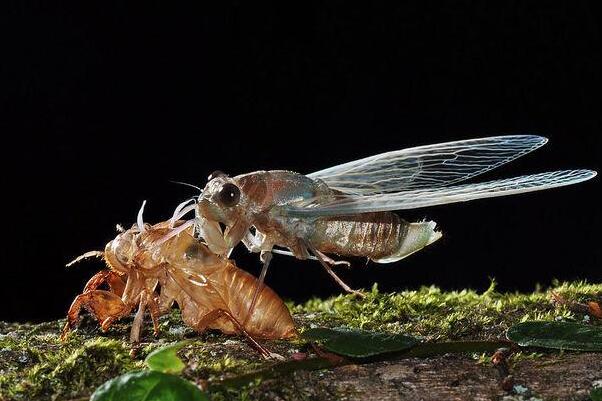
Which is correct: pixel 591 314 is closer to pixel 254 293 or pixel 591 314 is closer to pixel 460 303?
pixel 460 303

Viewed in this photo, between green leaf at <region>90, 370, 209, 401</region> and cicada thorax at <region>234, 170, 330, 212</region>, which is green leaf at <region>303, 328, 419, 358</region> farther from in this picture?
cicada thorax at <region>234, 170, 330, 212</region>

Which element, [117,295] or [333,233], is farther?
[333,233]

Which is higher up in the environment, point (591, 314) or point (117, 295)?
point (117, 295)

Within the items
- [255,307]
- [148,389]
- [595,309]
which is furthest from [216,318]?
[595,309]

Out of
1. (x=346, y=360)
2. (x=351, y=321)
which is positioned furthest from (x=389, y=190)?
(x=346, y=360)

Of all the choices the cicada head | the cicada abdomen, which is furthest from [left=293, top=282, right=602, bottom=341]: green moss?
the cicada head

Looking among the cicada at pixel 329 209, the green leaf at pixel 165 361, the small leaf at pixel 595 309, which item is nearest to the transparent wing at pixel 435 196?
the cicada at pixel 329 209
